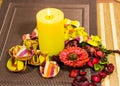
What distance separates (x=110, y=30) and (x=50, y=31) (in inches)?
10.8

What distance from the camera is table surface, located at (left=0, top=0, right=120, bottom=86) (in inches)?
32.3

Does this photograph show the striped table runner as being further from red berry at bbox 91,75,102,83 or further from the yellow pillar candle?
the yellow pillar candle

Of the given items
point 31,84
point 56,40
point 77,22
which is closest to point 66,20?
point 77,22

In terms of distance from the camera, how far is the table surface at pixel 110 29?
0.82 metres

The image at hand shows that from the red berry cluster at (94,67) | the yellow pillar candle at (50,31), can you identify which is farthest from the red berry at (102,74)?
the yellow pillar candle at (50,31)

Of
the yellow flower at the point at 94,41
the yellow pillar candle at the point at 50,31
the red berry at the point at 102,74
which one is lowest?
the red berry at the point at 102,74

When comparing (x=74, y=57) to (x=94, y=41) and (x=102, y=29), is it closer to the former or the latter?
(x=94, y=41)

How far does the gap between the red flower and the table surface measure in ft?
0.28

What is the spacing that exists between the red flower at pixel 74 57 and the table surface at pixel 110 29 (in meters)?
0.08

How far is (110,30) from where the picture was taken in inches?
38.5

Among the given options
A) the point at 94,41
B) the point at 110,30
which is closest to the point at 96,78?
the point at 94,41

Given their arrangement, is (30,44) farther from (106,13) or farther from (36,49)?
(106,13)

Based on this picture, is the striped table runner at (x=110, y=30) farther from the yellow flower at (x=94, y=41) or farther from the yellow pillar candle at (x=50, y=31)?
the yellow pillar candle at (x=50, y=31)

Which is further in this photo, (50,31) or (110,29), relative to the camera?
(110,29)
